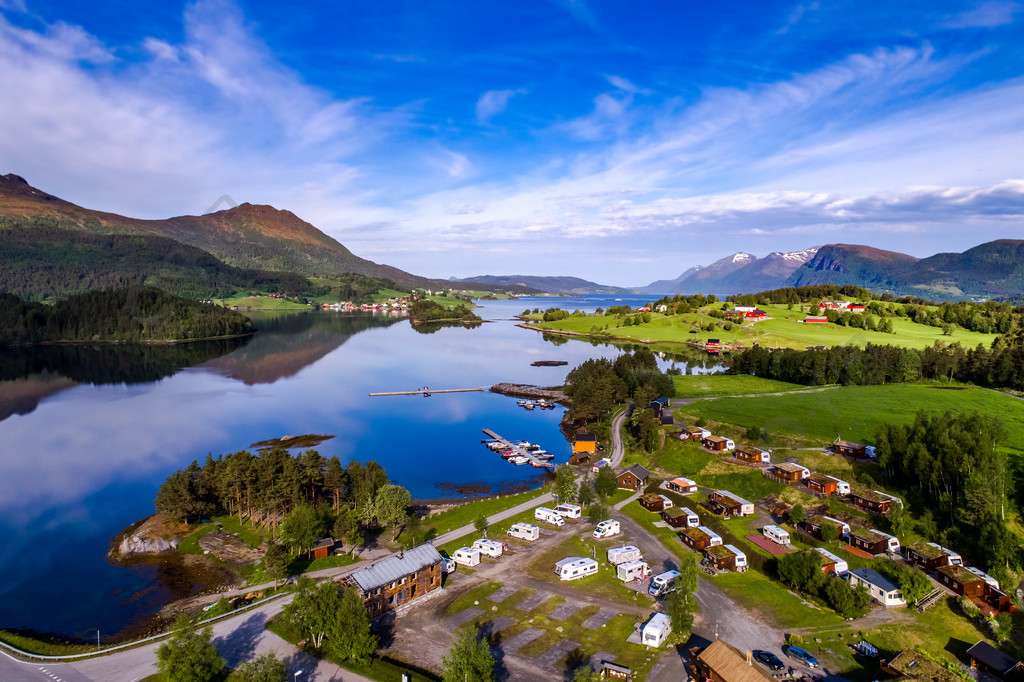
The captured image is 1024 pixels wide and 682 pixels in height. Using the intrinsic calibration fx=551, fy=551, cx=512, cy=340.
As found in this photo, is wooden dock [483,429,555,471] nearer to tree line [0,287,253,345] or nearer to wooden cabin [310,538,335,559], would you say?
wooden cabin [310,538,335,559]

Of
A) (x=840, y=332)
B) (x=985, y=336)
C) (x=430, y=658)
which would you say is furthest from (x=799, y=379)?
(x=430, y=658)

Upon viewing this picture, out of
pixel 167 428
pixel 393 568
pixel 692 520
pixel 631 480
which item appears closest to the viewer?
pixel 393 568

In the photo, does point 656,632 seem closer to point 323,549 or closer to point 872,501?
point 323,549

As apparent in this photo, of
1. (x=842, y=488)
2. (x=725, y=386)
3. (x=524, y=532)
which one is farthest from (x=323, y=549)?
(x=725, y=386)

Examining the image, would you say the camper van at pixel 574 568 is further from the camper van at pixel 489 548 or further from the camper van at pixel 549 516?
the camper van at pixel 549 516

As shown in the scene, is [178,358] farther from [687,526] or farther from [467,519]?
[687,526]

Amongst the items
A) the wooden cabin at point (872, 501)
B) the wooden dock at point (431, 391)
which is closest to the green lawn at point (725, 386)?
the wooden cabin at point (872, 501)
